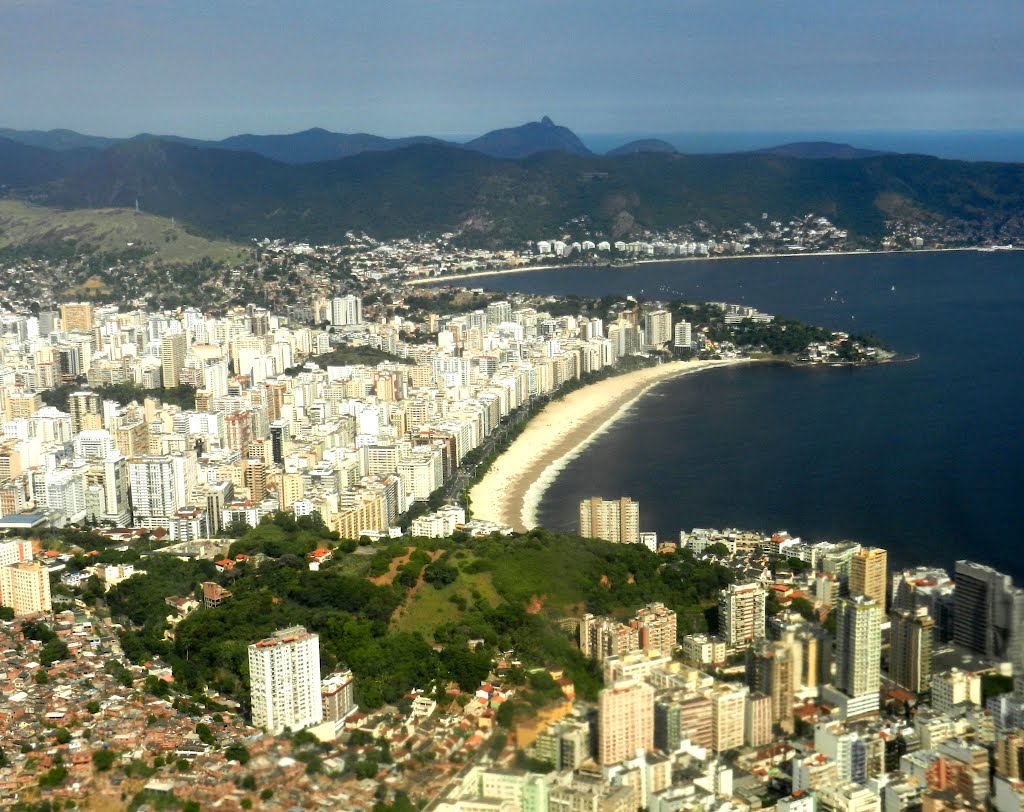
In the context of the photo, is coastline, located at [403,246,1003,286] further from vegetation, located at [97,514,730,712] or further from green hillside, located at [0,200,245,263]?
vegetation, located at [97,514,730,712]

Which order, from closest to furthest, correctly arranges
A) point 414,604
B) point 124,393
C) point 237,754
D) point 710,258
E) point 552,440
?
point 237,754 < point 414,604 < point 552,440 < point 124,393 < point 710,258

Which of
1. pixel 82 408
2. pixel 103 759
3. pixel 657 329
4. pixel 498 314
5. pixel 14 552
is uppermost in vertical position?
pixel 498 314

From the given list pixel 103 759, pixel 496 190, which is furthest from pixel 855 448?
pixel 496 190

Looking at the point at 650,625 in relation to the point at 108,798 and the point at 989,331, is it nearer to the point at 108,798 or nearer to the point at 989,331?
the point at 108,798

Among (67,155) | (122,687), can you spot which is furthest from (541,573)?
(67,155)

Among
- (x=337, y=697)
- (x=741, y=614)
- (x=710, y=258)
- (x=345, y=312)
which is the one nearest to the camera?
(x=337, y=697)

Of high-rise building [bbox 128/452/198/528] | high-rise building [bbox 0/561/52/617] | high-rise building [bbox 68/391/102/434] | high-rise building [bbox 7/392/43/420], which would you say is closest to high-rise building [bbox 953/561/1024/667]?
high-rise building [bbox 0/561/52/617]

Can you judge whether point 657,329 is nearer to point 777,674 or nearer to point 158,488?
point 158,488
